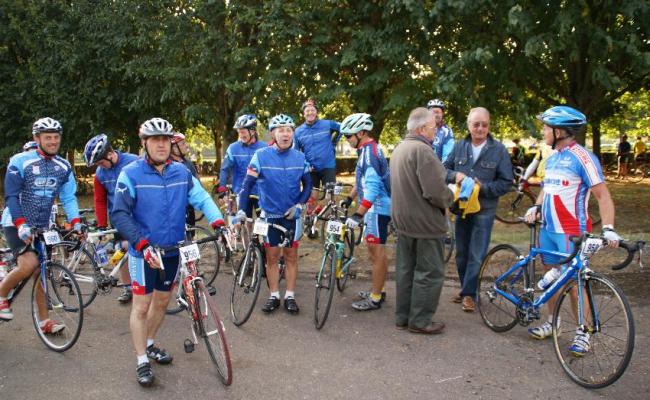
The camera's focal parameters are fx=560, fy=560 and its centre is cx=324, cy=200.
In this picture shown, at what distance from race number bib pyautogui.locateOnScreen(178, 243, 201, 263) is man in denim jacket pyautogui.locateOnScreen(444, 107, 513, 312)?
8.76 ft

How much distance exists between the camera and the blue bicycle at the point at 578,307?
159 inches

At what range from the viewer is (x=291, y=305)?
5.97 m

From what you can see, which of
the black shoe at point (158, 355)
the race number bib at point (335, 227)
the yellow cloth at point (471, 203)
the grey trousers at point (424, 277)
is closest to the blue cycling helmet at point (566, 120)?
the yellow cloth at point (471, 203)

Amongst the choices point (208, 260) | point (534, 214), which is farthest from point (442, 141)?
point (208, 260)

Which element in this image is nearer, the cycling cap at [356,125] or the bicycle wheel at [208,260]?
the cycling cap at [356,125]

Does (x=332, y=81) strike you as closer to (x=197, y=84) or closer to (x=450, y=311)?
(x=197, y=84)

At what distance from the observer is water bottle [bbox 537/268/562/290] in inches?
182

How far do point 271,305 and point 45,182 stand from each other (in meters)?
2.54

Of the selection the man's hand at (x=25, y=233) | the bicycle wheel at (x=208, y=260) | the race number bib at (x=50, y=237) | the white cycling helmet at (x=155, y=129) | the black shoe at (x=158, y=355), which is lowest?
the black shoe at (x=158, y=355)

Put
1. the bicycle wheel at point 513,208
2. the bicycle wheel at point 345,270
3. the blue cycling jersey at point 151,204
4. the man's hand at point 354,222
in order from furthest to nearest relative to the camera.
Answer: the bicycle wheel at point 513,208
the bicycle wheel at point 345,270
the man's hand at point 354,222
the blue cycling jersey at point 151,204

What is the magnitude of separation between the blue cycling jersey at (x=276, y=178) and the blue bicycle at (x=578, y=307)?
2.11 metres

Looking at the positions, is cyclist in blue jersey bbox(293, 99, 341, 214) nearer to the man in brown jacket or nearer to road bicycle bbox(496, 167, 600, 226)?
road bicycle bbox(496, 167, 600, 226)

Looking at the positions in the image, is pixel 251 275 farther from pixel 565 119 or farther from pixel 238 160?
pixel 565 119

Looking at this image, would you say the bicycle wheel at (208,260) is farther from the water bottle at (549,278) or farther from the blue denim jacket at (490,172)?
the water bottle at (549,278)
